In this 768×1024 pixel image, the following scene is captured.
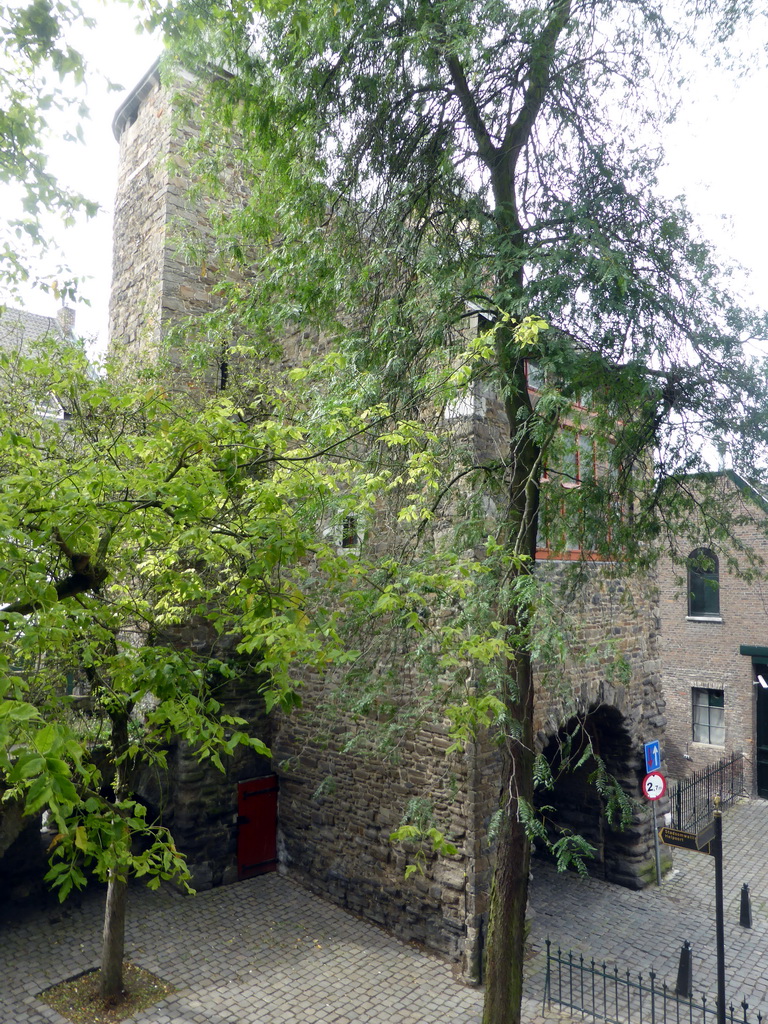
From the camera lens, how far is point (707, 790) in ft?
49.8

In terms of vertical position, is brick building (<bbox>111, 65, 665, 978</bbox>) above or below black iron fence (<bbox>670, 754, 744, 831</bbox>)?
above

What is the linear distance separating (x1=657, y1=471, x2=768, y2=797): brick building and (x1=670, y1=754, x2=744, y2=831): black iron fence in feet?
0.81

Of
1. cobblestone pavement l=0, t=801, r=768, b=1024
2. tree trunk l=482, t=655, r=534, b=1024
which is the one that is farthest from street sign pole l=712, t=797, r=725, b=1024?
cobblestone pavement l=0, t=801, r=768, b=1024

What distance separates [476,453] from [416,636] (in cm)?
212

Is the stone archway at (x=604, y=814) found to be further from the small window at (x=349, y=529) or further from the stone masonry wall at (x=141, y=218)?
the stone masonry wall at (x=141, y=218)

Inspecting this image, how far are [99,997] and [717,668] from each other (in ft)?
45.5

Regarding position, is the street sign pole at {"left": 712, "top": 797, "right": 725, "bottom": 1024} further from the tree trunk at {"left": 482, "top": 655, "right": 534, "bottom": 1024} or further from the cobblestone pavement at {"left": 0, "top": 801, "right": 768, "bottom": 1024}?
the cobblestone pavement at {"left": 0, "top": 801, "right": 768, "bottom": 1024}

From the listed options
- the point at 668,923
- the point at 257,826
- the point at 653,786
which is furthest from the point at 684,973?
the point at 257,826

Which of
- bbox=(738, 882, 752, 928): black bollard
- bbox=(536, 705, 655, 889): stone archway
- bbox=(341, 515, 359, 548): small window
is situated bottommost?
bbox=(738, 882, 752, 928): black bollard

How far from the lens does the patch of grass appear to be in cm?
708

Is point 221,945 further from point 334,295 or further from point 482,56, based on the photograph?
point 482,56

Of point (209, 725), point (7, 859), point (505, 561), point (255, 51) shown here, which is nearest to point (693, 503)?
point (505, 561)

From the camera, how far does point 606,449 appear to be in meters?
6.57

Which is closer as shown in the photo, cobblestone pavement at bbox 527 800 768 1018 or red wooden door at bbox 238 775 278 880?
cobblestone pavement at bbox 527 800 768 1018
